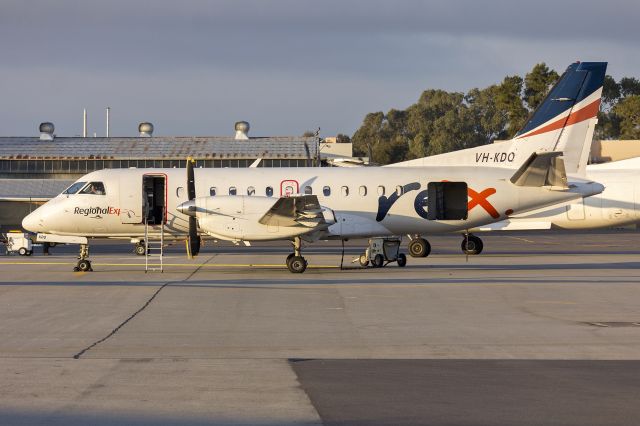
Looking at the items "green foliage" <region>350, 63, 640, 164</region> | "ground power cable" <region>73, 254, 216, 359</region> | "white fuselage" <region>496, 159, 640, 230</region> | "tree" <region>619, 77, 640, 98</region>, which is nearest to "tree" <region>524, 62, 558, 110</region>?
"green foliage" <region>350, 63, 640, 164</region>

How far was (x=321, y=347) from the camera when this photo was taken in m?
14.3

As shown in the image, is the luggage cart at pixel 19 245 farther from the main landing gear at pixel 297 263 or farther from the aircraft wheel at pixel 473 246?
the aircraft wheel at pixel 473 246

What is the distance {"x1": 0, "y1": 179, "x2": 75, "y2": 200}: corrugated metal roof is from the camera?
67125mm

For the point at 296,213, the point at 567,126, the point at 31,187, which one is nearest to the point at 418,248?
the point at 567,126

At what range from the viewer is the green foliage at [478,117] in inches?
3841

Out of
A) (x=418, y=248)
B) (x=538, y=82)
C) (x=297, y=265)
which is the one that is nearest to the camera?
(x=297, y=265)

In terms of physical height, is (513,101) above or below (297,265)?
above

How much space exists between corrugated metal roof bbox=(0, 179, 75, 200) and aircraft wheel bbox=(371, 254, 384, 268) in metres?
42.4

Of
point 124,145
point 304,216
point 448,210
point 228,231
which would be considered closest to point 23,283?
point 228,231

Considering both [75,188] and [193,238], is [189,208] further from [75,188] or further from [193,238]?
[75,188]

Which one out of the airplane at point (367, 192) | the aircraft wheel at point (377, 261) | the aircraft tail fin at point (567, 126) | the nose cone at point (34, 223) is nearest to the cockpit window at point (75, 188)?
the airplane at point (367, 192)

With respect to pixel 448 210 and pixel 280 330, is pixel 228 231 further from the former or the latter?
pixel 280 330

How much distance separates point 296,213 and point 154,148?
51.2m

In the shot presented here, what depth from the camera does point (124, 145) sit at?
76.8 metres
